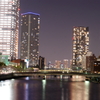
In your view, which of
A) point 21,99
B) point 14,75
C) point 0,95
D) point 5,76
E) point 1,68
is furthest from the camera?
point 1,68

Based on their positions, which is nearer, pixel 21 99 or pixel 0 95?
pixel 21 99

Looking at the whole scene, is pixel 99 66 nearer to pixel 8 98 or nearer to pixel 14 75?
pixel 14 75

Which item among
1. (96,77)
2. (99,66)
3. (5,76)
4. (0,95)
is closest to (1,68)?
(5,76)

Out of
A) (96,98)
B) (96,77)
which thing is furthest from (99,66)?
(96,98)

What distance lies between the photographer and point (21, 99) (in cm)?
7062

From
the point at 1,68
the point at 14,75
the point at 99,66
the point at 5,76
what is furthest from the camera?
the point at 99,66

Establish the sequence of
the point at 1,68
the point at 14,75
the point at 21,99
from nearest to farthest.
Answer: the point at 21,99 → the point at 14,75 → the point at 1,68

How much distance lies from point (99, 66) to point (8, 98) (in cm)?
13603

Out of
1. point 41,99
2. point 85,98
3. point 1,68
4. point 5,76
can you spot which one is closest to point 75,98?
point 85,98

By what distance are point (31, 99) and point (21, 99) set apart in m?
2.48

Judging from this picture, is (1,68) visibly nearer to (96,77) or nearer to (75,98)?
(96,77)

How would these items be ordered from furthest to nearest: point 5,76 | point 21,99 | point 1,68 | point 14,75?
point 1,68 → point 14,75 → point 5,76 → point 21,99

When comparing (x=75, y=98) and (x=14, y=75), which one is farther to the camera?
(x=14, y=75)

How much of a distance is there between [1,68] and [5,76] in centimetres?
2884
